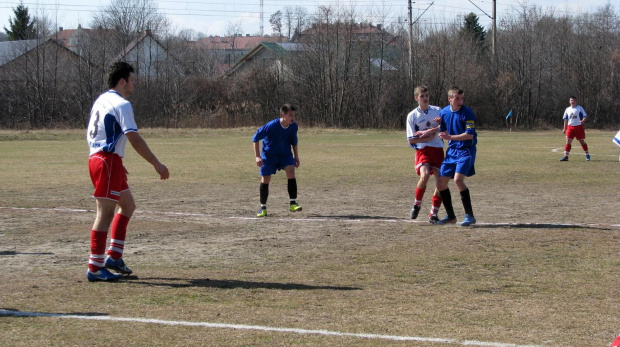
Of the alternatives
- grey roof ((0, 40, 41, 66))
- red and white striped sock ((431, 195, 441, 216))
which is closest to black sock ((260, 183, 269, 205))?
red and white striped sock ((431, 195, 441, 216))

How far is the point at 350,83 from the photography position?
5494 cm

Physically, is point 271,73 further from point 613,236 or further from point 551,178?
point 613,236

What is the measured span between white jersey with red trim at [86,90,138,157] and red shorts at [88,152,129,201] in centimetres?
6

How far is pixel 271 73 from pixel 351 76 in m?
6.08

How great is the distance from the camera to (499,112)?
188ft

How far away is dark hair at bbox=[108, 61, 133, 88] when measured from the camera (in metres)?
7.02

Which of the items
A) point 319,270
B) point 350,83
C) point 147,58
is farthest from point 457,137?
point 147,58

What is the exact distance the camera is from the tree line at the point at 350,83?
54625mm

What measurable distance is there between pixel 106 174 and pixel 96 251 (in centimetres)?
74

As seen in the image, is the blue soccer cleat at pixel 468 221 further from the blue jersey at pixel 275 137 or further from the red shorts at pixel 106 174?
the red shorts at pixel 106 174

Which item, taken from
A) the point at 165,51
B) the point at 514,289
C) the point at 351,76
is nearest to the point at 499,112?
the point at 351,76

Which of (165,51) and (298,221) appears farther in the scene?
(165,51)

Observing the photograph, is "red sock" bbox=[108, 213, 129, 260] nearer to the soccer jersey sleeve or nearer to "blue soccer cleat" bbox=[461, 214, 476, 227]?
the soccer jersey sleeve

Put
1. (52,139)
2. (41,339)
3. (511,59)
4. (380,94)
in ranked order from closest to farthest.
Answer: (41,339)
(52,139)
(380,94)
(511,59)
